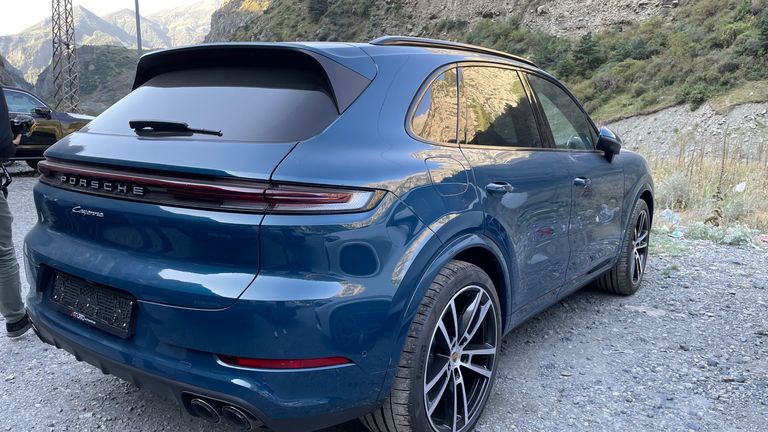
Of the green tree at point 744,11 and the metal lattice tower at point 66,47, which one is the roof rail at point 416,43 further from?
the metal lattice tower at point 66,47

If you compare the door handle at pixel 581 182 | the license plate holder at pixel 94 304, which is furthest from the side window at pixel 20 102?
the door handle at pixel 581 182

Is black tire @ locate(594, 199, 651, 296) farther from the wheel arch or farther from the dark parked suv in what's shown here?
the dark parked suv

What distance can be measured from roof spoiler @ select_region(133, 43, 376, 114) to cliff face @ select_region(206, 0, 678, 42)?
42.1m

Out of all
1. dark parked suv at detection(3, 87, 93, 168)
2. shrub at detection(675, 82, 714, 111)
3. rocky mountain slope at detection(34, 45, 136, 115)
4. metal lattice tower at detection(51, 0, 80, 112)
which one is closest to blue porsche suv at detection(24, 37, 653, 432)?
dark parked suv at detection(3, 87, 93, 168)

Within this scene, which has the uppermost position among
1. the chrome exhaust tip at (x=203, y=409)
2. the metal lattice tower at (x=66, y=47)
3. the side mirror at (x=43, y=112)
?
the chrome exhaust tip at (x=203, y=409)

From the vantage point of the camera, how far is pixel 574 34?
135 feet

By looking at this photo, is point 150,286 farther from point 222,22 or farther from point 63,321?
point 222,22

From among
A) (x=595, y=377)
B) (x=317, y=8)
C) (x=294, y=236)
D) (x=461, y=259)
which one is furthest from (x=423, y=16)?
(x=294, y=236)

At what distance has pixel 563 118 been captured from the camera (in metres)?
3.55

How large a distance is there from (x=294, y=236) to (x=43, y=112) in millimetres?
10214

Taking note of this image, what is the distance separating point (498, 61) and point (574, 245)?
46.6 inches

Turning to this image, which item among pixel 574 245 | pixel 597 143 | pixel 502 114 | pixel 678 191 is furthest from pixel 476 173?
pixel 678 191

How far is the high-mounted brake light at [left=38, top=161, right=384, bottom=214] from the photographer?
1.81 meters

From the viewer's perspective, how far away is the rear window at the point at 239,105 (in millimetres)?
2006
